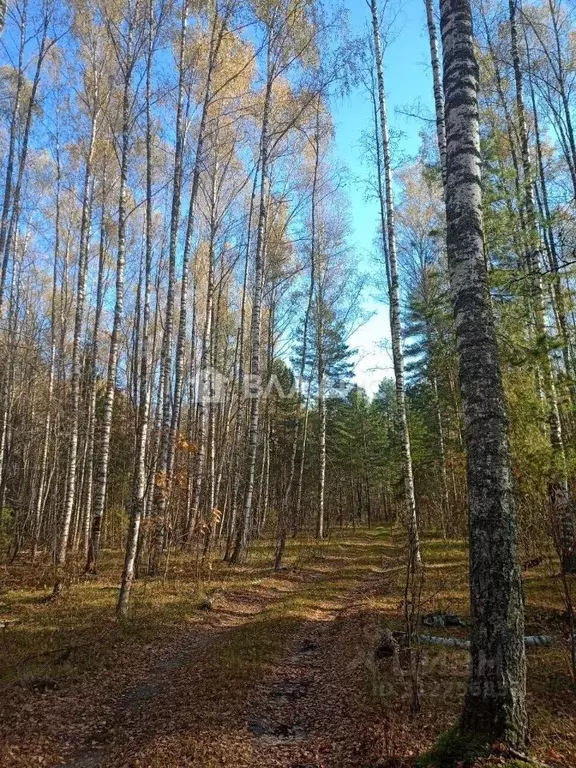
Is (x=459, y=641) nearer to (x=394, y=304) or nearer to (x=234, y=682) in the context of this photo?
(x=234, y=682)

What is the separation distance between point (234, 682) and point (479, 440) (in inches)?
159

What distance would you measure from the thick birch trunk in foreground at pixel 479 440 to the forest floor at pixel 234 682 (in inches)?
33.1

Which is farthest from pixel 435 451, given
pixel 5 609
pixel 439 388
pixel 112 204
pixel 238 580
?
pixel 5 609

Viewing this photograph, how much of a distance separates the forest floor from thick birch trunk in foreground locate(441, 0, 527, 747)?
84 centimetres

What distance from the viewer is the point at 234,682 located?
17.9 feet

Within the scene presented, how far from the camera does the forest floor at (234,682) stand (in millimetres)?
4031

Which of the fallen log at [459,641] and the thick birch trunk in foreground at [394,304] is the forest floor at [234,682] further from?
the thick birch trunk in foreground at [394,304]

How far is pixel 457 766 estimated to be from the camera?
9.96 feet

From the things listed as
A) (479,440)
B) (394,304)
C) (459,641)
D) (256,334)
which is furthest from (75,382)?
(479,440)

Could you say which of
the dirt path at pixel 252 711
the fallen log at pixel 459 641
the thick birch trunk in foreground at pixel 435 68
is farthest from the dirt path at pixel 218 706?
the thick birch trunk in foreground at pixel 435 68

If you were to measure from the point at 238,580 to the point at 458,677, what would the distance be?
736cm

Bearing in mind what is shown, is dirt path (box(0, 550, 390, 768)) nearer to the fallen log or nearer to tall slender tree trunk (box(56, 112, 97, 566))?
the fallen log

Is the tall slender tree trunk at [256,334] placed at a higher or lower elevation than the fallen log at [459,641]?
higher

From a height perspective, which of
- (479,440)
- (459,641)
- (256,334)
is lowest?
(459,641)
